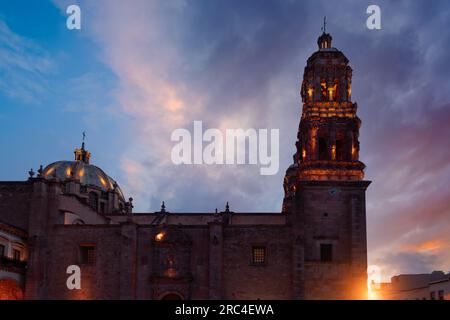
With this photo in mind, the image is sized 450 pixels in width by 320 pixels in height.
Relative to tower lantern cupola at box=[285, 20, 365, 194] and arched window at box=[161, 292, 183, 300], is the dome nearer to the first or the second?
arched window at box=[161, 292, 183, 300]

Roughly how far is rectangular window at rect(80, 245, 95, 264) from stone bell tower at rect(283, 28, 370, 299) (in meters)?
14.0

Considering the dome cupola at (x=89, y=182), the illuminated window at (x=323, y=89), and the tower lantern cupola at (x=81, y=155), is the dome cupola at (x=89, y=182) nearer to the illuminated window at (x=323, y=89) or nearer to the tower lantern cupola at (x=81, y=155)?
the tower lantern cupola at (x=81, y=155)

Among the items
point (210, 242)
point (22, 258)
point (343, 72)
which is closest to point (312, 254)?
point (210, 242)

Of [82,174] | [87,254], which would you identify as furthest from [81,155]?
[87,254]

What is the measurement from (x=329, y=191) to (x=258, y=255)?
6540 mm

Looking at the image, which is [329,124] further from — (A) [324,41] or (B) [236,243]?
(B) [236,243]

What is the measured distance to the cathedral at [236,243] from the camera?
39.9 metres

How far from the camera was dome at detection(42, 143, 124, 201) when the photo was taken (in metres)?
56.0

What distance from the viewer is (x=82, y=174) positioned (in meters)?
57.0

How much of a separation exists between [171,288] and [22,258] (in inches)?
400

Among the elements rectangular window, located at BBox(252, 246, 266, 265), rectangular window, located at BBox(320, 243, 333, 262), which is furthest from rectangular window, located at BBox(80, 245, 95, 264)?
rectangular window, located at BBox(320, 243, 333, 262)
